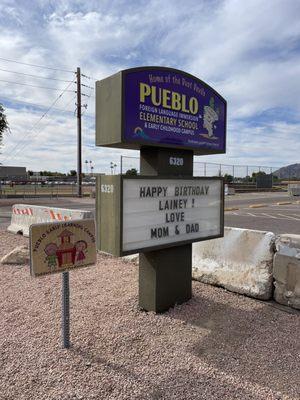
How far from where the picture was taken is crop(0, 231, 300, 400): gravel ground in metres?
3.00

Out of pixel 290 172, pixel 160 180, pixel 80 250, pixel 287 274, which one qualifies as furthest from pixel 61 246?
pixel 290 172

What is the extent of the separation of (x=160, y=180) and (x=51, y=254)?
5.10ft

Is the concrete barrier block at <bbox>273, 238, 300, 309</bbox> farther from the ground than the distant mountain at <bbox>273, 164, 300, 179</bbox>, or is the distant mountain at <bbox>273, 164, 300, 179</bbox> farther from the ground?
the distant mountain at <bbox>273, 164, 300, 179</bbox>

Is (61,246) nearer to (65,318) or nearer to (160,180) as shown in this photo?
(65,318)

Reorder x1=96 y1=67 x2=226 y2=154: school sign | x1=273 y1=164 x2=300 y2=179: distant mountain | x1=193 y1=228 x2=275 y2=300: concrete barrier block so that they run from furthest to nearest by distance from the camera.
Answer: x1=273 y1=164 x2=300 y2=179: distant mountain, x1=193 y1=228 x2=275 y2=300: concrete barrier block, x1=96 y1=67 x2=226 y2=154: school sign

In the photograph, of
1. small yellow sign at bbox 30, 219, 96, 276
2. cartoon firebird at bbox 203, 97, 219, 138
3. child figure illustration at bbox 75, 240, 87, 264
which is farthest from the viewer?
cartoon firebird at bbox 203, 97, 219, 138

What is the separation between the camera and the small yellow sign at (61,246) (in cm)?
342

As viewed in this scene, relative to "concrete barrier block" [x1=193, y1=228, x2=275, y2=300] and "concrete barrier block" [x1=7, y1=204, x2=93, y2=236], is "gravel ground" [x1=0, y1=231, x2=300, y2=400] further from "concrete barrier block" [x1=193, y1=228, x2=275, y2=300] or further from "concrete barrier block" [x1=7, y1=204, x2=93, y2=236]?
"concrete barrier block" [x1=7, y1=204, x2=93, y2=236]

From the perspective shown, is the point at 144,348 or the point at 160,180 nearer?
the point at 144,348

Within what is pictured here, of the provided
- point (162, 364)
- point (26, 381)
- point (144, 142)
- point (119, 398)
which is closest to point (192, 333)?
point (162, 364)

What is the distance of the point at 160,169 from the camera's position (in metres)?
4.48

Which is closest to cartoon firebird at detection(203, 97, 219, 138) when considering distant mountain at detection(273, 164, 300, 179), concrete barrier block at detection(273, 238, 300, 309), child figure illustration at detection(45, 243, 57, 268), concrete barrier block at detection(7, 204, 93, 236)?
concrete barrier block at detection(273, 238, 300, 309)

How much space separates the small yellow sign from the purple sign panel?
1062 mm

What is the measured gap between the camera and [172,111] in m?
4.40
